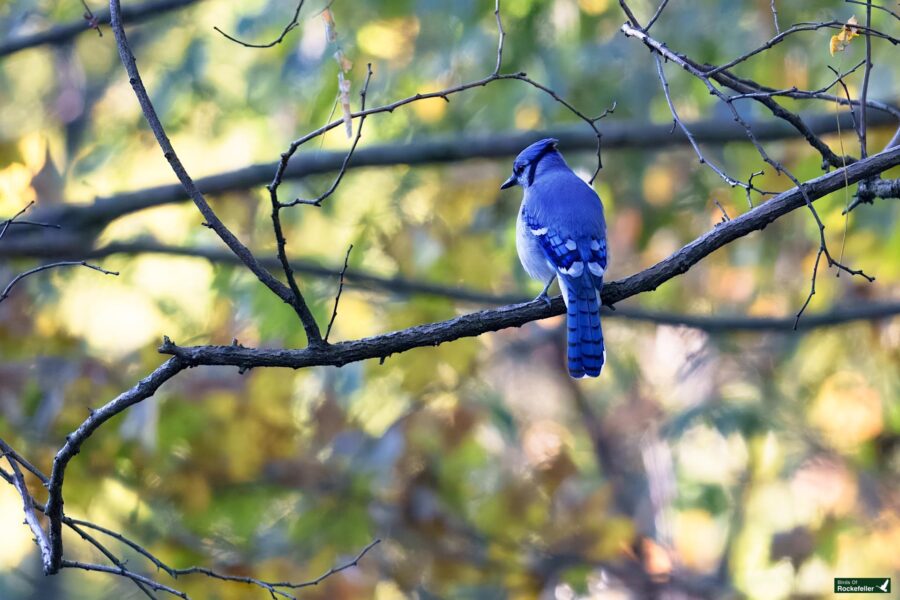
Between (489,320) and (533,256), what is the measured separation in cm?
126

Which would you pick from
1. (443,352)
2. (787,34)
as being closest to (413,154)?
(443,352)

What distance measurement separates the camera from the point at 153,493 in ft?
16.2

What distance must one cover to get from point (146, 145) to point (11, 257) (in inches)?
84.4

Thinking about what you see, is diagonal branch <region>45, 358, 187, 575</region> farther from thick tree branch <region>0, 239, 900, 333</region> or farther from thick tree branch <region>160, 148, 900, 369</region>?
thick tree branch <region>0, 239, 900, 333</region>

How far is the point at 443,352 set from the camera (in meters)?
5.25

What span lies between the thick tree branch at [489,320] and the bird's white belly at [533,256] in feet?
3.35

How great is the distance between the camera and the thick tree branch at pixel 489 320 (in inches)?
90.6

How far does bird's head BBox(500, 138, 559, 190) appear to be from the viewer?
4.15 meters

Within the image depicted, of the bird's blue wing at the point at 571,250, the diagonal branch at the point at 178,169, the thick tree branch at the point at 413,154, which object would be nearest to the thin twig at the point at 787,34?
the bird's blue wing at the point at 571,250

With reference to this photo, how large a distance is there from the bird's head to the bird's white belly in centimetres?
46

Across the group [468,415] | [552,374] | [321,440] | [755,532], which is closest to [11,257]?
[321,440]

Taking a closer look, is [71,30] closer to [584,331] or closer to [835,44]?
[584,331]

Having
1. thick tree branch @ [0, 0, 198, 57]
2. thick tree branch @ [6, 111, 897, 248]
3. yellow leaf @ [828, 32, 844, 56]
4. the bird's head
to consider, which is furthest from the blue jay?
thick tree branch @ [0, 0, 198, 57]

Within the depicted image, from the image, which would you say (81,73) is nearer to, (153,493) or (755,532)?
(153,493)
